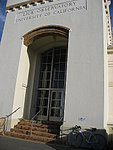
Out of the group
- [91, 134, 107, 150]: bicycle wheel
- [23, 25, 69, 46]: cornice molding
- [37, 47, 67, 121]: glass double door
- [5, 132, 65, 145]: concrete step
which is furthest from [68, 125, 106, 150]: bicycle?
[23, 25, 69, 46]: cornice molding

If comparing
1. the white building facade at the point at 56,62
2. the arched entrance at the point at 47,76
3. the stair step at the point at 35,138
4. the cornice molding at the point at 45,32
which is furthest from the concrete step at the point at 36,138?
the cornice molding at the point at 45,32

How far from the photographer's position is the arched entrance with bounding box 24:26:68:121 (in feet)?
31.9

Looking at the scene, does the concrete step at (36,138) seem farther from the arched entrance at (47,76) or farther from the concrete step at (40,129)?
the arched entrance at (47,76)

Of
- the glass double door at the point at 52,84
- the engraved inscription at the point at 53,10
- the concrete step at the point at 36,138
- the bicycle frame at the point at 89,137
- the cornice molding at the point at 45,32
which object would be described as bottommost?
the concrete step at the point at 36,138

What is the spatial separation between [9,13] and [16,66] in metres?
4.04

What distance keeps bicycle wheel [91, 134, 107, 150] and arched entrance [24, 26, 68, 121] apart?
138 inches

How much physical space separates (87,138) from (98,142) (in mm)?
443

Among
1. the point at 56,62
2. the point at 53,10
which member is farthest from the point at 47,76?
the point at 53,10

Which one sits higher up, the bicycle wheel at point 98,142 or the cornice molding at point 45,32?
the cornice molding at point 45,32

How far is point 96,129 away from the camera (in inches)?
245

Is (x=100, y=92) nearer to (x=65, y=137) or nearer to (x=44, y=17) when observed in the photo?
(x=65, y=137)


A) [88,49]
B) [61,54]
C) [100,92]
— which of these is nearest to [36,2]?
[61,54]

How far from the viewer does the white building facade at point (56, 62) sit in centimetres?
682

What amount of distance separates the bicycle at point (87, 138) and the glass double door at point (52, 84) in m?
3.00
